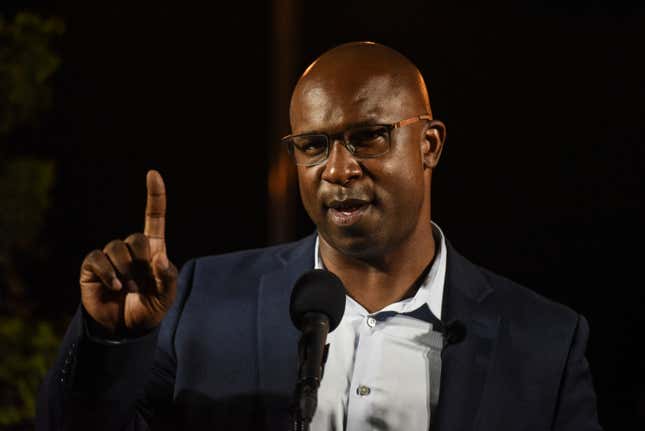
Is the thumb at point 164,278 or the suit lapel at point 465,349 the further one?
the suit lapel at point 465,349

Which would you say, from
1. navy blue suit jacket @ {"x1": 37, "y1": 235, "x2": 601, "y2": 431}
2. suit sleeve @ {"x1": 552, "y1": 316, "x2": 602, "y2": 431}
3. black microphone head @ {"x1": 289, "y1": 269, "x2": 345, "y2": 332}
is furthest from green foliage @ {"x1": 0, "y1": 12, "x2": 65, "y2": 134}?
suit sleeve @ {"x1": 552, "y1": 316, "x2": 602, "y2": 431}

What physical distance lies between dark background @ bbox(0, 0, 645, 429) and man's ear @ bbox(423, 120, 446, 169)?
2731 mm

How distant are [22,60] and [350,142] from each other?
331 cm

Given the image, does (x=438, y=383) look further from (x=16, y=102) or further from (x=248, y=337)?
(x=16, y=102)

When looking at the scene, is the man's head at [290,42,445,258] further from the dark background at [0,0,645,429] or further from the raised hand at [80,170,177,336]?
the dark background at [0,0,645,429]

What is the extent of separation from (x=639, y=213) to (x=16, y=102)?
13.7 ft

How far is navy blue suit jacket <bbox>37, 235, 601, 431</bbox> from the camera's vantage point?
8.35 feet

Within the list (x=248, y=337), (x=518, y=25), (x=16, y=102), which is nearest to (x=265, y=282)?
(x=248, y=337)

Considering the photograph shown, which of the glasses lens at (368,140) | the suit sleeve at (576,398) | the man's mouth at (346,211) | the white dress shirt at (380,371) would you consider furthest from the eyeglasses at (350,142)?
the suit sleeve at (576,398)

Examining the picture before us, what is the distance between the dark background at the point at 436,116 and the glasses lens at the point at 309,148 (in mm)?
3022

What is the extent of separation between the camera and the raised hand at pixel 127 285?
2000mm

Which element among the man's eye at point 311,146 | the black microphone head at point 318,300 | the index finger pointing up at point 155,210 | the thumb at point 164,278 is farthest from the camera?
the man's eye at point 311,146

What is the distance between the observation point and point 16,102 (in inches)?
204

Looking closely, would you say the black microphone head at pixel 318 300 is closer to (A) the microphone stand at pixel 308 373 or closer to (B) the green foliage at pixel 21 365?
(A) the microphone stand at pixel 308 373
